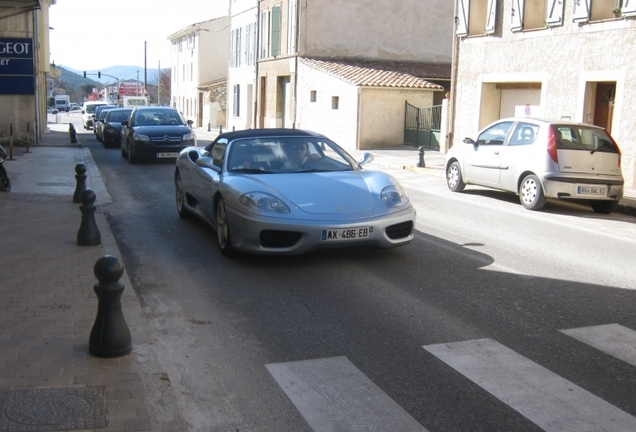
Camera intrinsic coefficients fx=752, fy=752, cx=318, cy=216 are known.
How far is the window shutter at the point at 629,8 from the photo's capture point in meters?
15.9

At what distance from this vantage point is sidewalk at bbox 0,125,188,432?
4.04m

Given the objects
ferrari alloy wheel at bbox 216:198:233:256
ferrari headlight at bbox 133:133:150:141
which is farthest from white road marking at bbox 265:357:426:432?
ferrari headlight at bbox 133:133:150:141

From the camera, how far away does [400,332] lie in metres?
5.72

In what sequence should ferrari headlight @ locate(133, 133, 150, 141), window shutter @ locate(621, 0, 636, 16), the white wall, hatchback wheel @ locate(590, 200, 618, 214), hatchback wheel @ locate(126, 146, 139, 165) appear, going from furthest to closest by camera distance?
the white wall, hatchback wheel @ locate(126, 146, 139, 165), ferrari headlight @ locate(133, 133, 150, 141), window shutter @ locate(621, 0, 636, 16), hatchback wheel @ locate(590, 200, 618, 214)

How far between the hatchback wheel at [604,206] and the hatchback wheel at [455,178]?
9.03ft

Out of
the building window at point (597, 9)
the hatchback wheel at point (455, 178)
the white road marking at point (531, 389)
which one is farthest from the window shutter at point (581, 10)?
the white road marking at point (531, 389)

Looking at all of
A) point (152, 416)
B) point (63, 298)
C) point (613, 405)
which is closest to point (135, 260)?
point (63, 298)

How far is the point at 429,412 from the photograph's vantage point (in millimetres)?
4312

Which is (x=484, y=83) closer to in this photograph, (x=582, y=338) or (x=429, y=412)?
(x=582, y=338)

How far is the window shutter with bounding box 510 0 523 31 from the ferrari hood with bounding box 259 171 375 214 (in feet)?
42.5

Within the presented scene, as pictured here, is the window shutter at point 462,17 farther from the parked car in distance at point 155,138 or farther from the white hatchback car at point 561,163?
the white hatchback car at point 561,163

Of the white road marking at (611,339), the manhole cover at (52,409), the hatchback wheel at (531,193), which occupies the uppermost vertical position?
the hatchback wheel at (531,193)

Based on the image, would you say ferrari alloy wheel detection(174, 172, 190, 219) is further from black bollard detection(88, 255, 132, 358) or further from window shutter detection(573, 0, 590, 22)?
window shutter detection(573, 0, 590, 22)

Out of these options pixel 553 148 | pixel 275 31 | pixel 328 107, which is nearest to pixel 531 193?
pixel 553 148
